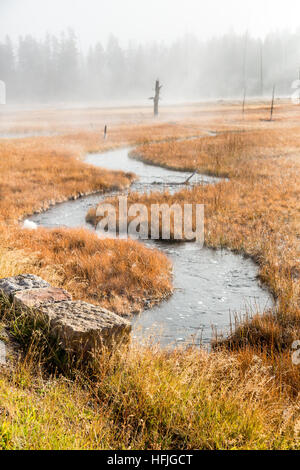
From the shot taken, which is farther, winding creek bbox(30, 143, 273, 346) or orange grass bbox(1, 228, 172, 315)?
orange grass bbox(1, 228, 172, 315)

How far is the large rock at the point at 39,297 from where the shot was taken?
16.0 ft

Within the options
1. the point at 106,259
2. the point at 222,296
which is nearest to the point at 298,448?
the point at 222,296

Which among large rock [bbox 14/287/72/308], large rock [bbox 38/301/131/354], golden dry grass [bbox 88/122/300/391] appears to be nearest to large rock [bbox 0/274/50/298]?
large rock [bbox 14/287/72/308]

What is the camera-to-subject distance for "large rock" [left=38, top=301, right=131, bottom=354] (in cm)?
414

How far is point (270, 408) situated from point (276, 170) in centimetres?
1630

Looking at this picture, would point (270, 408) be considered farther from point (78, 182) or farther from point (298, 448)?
point (78, 182)

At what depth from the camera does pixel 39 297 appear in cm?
510

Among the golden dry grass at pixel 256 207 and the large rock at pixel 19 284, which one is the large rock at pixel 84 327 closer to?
the large rock at pixel 19 284

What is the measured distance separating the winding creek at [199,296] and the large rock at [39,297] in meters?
1.10

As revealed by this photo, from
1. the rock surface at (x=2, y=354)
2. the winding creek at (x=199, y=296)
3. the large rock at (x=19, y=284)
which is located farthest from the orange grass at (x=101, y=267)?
the rock surface at (x=2, y=354)

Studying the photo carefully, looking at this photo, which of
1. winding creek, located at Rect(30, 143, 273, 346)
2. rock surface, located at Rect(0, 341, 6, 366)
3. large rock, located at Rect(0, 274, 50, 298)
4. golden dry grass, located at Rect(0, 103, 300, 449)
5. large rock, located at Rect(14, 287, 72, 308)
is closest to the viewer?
golden dry grass, located at Rect(0, 103, 300, 449)

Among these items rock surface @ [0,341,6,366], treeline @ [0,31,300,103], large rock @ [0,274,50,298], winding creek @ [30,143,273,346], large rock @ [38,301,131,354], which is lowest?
winding creek @ [30,143,273,346]

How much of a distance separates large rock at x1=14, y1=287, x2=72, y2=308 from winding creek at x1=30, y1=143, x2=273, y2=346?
43.3 inches

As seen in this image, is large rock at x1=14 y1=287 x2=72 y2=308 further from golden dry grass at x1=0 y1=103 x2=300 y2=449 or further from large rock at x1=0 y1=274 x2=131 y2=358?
golden dry grass at x1=0 y1=103 x2=300 y2=449
